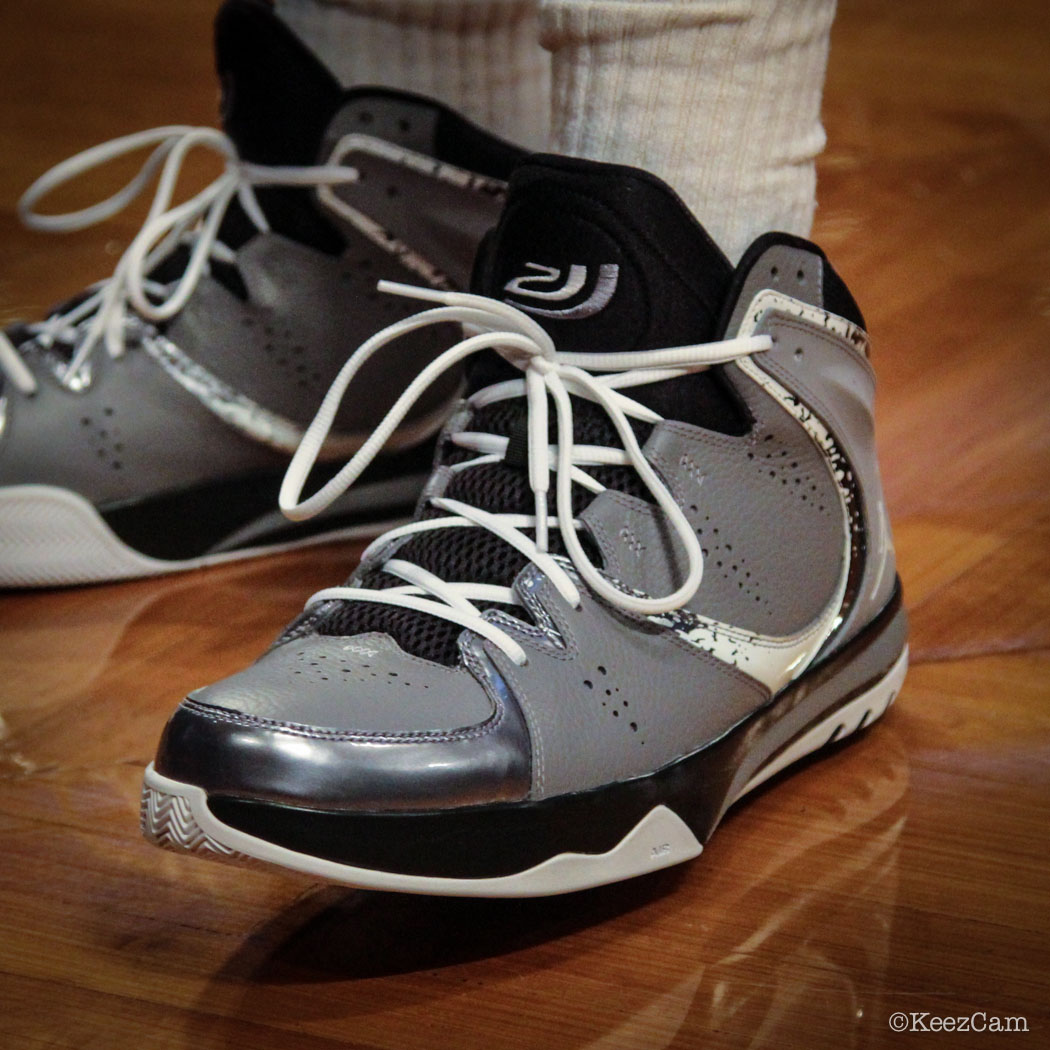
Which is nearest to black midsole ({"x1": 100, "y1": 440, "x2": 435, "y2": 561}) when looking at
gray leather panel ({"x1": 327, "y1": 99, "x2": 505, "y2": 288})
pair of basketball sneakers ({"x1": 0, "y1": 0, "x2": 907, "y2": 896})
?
gray leather panel ({"x1": 327, "y1": 99, "x2": 505, "y2": 288})

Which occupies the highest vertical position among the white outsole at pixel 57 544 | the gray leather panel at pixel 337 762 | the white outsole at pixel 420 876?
the gray leather panel at pixel 337 762

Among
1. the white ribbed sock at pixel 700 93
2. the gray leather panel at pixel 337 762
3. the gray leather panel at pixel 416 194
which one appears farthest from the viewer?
the gray leather panel at pixel 416 194

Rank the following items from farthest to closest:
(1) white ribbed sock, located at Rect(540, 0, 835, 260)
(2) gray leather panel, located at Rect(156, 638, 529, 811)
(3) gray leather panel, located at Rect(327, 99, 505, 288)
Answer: (3) gray leather panel, located at Rect(327, 99, 505, 288), (1) white ribbed sock, located at Rect(540, 0, 835, 260), (2) gray leather panel, located at Rect(156, 638, 529, 811)

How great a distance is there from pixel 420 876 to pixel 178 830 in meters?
0.08

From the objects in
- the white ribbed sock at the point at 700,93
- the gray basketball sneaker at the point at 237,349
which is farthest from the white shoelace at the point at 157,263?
the white ribbed sock at the point at 700,93

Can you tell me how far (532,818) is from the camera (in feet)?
1.69

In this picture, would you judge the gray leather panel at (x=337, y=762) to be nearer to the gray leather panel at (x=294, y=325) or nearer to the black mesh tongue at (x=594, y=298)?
the black mesh tongue at (x=594, y=298)

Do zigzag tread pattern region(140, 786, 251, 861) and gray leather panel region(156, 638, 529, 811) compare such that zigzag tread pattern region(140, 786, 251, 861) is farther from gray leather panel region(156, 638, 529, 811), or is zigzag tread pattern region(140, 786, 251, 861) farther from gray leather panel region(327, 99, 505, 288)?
gray leather panel region(327, 99, 505, 288)

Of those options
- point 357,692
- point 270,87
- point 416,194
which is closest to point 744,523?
point 357,692

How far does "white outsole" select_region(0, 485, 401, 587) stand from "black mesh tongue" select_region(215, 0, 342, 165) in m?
0.24

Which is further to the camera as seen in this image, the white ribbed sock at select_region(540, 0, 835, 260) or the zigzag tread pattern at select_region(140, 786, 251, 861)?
the white ribbed sock at select_region(540, 0, 835, 260)

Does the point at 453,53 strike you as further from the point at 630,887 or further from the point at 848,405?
the point at 630,887

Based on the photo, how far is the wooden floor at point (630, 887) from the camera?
1.64 feet

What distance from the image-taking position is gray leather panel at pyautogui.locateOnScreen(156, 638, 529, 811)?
48cm
